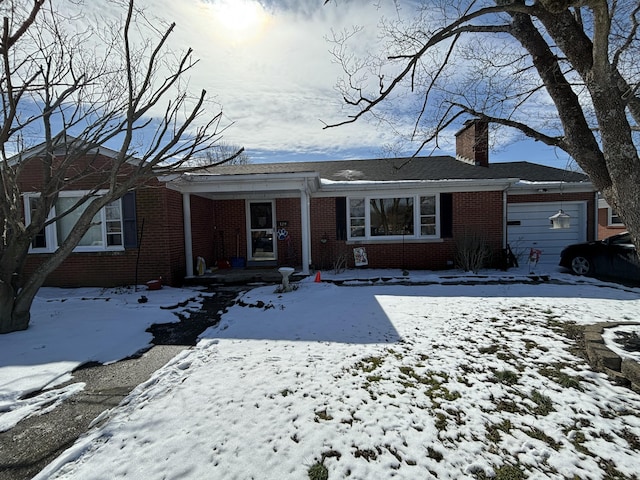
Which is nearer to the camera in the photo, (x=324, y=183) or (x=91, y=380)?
(x=91, y=380)

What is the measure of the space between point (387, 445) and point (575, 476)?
120cm

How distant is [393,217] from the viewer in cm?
1080

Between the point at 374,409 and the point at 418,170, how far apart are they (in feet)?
35.0

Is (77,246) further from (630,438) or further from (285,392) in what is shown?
(630,438)

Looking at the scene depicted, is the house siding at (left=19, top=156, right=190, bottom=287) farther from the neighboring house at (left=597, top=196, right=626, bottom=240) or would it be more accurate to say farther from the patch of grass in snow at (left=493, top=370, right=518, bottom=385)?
the neighboring house at (left=597, top=196, right=626, bottom=240)

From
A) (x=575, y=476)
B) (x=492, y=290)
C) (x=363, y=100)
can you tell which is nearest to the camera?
(x=575, y=476)

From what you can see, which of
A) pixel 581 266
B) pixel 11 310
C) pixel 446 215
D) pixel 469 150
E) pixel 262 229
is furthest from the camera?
pixel 469 150

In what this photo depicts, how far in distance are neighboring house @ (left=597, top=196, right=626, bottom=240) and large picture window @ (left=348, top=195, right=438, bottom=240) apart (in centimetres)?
1084

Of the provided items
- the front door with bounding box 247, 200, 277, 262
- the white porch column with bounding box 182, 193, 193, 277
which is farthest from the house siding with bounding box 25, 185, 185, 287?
the front door with bounding box 247, 200, 277, 262

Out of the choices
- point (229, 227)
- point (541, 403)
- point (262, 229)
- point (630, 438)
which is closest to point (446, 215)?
point (262, 229)

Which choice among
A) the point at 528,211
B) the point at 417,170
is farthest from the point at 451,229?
the point at 528,211

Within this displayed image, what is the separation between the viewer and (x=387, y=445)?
247 cm

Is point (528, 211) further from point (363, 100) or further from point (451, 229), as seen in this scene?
point (363, 100)

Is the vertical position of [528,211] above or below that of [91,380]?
above
